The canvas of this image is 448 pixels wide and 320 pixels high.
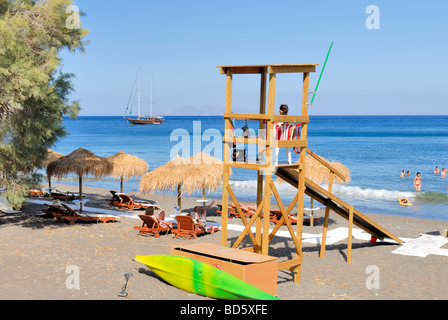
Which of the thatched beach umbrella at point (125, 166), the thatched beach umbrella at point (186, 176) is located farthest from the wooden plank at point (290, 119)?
the thatched beach umbrella at point (125, 166)

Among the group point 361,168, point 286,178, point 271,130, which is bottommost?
point 361,168

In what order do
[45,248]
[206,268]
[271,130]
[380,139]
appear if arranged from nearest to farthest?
[206,268] → [271,130] → [45,248] → [380,139]

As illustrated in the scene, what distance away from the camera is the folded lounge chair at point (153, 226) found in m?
14.0

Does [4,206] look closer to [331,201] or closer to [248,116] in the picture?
[248,116]

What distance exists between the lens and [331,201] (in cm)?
1210

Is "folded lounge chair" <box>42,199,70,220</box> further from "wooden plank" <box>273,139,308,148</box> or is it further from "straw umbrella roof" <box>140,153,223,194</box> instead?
"wooden plank" <box>273,139,308,148</box>

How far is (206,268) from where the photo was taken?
8.45 meters

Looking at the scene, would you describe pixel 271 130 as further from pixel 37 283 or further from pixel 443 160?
pixel 443 160

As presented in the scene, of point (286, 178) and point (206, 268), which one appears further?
point (286, 178)

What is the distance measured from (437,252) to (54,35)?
501 inches

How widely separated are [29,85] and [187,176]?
18.6 ft

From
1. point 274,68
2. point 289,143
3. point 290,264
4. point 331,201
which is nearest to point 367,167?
point 331,201

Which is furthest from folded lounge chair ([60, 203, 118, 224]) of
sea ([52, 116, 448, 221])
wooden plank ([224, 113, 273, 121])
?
wooden plank ([224, 113, 273, 121])

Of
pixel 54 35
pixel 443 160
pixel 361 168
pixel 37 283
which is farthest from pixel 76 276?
pixel 443 160
